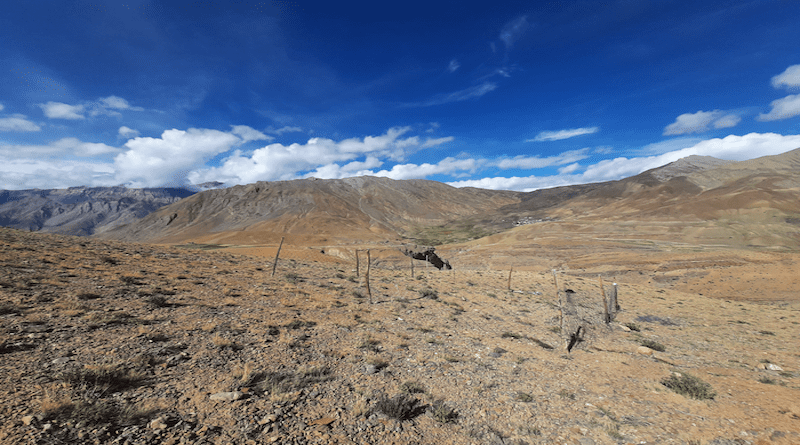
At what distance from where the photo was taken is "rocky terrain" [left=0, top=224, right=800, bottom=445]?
5.31m

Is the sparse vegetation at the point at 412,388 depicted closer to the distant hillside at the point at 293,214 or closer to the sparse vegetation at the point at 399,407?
the sparse vegetation at the point at 399,407

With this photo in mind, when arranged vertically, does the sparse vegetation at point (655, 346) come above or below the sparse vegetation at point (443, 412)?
below

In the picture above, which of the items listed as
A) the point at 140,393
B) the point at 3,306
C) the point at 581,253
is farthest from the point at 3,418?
the point at 581,253

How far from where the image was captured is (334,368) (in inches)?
312

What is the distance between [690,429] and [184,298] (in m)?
15.6

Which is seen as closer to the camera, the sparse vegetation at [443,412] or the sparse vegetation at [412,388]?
the sparse vegetation at [443,412]

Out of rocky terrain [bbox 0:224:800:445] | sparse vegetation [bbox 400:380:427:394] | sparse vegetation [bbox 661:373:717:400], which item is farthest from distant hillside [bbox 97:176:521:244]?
sparse vegetation [bbox 661:373:717:400]

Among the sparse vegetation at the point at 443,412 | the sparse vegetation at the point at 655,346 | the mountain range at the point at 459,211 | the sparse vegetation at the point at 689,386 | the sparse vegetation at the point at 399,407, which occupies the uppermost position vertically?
the mountain range at the point at 459,211

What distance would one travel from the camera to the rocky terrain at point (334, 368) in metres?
5.31

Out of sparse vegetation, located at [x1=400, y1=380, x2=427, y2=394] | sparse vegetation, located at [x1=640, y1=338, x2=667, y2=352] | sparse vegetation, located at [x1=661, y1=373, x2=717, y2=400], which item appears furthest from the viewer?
sparse vegetation, located at [x1=640, y1=338, x2=667, y2=352]

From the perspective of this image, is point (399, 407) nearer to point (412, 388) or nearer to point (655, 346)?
point (412, 388)

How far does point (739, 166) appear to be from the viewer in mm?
143125

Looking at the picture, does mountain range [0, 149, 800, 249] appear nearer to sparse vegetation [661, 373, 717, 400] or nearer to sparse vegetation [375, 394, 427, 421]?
sparse vegetation [661, 373, 717, 400]

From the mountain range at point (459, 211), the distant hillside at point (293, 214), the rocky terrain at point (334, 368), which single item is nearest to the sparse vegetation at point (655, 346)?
the rocky terrain at point (334, 368)
